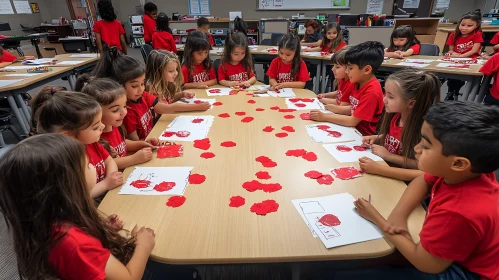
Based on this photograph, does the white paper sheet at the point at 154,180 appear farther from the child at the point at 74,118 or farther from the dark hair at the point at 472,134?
the dark hair at the point at 472,134

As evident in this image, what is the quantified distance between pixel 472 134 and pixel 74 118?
1283 mm

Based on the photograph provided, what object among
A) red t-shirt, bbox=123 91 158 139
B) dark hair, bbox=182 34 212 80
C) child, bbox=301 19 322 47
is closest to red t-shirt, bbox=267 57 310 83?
dark hair, bbox=182 34 212 80

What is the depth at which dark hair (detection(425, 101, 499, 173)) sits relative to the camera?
0.70 metres

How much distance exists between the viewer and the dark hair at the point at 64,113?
3.38ft

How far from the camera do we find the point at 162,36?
4.14 m

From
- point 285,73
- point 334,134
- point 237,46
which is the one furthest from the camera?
point 285,73

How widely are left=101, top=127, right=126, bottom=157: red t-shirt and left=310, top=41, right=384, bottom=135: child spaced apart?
1099 mm

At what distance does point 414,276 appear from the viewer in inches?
34.2

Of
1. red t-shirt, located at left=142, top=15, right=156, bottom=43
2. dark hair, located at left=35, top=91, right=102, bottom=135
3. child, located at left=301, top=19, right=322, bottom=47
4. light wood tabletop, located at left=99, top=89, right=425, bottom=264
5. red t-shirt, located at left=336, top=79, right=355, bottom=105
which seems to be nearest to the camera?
light wood tabletop, located at left=99, top=89, right=425, bottom=264

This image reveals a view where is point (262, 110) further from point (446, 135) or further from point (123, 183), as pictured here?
point (446, 135)

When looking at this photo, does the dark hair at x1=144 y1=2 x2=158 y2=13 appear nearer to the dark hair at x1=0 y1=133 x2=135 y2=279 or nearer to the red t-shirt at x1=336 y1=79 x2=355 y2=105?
the red t-shirt at x1=336 y1=79 x2=355 y2=105

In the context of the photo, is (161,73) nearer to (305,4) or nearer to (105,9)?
(105,9)

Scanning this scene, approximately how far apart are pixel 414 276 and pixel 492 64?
2.54 meters

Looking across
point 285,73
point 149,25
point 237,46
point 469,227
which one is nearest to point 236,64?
point 237,46
